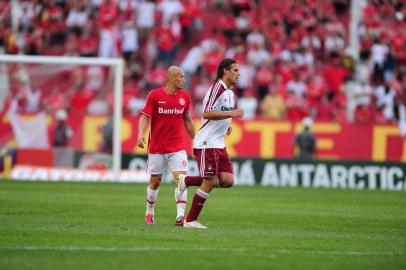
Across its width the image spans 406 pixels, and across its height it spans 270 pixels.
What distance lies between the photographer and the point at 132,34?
32.7 m

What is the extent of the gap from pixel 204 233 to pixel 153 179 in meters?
1.98

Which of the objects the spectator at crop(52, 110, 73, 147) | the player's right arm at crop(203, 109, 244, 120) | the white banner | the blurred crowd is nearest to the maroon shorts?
the player's right arm at crop(203, 109, 244, 120)

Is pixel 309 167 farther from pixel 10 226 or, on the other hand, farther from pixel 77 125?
pixel 10 226

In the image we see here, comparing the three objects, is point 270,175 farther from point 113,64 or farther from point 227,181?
point 227,181

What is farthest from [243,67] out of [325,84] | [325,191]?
[325,191]

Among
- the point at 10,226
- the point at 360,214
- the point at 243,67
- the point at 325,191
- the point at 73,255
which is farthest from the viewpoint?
the point at 243,67

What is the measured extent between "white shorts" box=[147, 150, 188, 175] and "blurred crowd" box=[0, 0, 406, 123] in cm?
1510

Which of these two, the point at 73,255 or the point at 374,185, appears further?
the point at 374,185

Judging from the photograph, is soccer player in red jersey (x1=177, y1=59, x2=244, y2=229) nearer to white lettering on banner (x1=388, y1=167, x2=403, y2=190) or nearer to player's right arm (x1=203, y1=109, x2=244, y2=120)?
player's right arm (x1=203, y1=109, x2=244, y2=120)

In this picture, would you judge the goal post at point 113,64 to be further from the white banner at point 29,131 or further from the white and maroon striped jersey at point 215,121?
the white and maroon striped jersey at point 215,121

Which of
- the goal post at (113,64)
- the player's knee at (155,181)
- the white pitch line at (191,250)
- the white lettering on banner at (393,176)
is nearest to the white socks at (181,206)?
the player's knee at (155,181)

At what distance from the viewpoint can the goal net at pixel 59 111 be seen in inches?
1082

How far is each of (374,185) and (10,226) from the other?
17038mm

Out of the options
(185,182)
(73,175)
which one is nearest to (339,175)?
(73,175)
